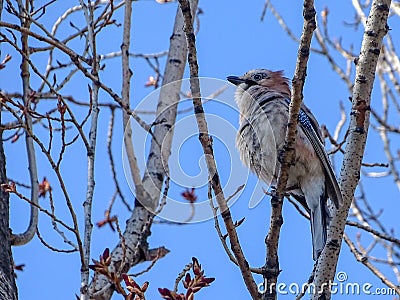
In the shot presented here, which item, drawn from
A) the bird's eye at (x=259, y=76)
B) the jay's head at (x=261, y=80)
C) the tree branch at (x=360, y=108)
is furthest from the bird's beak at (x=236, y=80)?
the tree branch at (x=360, y=108)

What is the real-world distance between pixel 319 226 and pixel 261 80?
155 cm

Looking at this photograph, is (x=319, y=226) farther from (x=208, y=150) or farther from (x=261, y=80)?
(x=208, y=150)

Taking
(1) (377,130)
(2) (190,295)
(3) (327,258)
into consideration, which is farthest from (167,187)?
(1) (377,130)

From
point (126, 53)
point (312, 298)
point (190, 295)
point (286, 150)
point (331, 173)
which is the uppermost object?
point (126, 53)

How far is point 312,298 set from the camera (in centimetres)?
318

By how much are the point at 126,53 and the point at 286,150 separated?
1936 mm

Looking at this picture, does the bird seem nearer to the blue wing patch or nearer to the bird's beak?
the blue wing patch

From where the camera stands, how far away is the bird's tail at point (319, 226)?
4.40 meters

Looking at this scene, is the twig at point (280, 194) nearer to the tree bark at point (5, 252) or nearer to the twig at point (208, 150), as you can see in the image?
the twig at point (208, 150)

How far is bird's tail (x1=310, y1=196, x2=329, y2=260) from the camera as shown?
4397 mm

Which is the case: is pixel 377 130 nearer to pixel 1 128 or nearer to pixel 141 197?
pixel 141 197

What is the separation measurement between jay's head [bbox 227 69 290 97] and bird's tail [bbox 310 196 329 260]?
3.79 feet

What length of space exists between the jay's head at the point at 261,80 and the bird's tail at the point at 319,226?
45.5 inches

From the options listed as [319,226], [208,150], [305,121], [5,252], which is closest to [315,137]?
[305,121]
